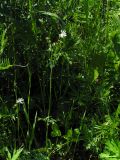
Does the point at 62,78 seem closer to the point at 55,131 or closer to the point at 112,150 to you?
the point at 55,131

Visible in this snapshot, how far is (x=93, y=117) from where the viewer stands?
7.31 ft

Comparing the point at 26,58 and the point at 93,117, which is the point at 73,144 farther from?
the point at 26,58

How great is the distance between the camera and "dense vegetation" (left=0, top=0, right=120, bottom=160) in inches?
84.4

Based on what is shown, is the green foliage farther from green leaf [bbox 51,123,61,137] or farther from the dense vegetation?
green leaf [bbox 51,123,61,137]

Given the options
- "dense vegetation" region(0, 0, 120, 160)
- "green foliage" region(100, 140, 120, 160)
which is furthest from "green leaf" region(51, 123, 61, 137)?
"green foliage" region(100, 140, 120, 160)

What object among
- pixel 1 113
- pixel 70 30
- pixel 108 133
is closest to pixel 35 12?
pixel 70 30

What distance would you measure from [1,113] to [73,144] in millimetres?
442

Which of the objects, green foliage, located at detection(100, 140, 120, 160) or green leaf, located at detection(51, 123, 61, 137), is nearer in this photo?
green foliage, located at detection(100, 140, 120, 160)

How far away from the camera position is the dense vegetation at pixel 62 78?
2145mm

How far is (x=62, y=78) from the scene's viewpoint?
2352 millimetres

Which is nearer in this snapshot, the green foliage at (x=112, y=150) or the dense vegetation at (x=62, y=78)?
the green foliage at (x=112, y=150)

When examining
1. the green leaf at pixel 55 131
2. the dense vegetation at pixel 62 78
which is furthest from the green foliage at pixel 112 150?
the green leaf at pixel 55 131

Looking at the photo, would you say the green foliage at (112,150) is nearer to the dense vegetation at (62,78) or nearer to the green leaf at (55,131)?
the dense vegetation at (62,78)

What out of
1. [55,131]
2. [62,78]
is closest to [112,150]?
[55,131]
